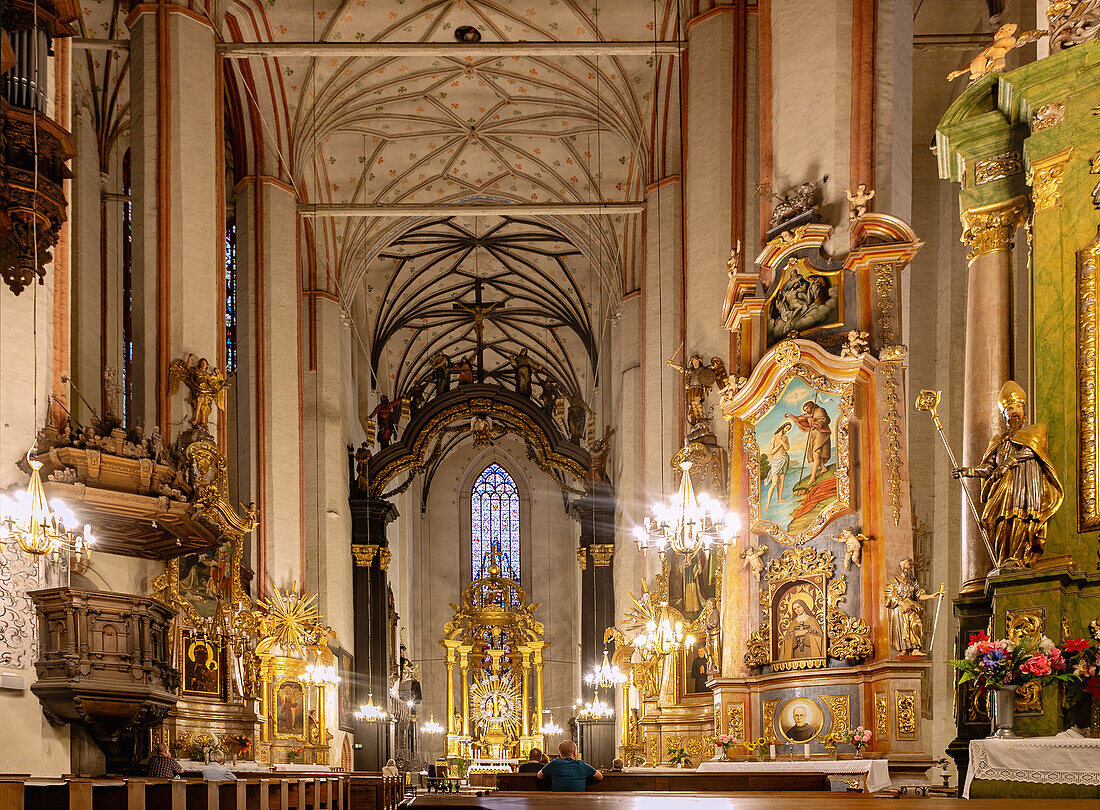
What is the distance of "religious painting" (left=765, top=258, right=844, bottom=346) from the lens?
457 inches

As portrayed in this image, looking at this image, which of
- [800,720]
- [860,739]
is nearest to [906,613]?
[860,739]

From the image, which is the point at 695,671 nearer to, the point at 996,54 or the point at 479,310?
the point at 996,54

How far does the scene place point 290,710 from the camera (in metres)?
20.8

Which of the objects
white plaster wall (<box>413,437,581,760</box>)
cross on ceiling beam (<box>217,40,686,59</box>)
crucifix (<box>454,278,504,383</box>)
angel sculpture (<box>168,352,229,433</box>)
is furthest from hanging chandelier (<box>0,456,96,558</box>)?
white plaster wall (<box>413,437,581,760</box>)

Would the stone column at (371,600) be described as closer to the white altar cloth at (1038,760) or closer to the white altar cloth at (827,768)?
the white altar cloth at (827,768)

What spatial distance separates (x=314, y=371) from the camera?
25719 mm

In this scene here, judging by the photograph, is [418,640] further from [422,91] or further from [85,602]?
[85,602]

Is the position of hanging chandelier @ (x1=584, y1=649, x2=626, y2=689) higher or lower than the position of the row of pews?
lower

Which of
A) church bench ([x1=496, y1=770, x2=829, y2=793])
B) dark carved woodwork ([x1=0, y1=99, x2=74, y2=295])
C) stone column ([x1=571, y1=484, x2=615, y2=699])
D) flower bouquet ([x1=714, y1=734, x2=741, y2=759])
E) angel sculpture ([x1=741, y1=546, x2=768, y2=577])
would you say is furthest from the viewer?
stone column ([x1=571, y1=484, x2=615, y2=699])

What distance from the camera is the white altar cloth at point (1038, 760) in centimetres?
698

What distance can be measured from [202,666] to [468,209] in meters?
11.3

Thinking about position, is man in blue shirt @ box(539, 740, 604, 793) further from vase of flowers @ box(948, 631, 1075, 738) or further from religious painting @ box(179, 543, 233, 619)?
religious painting @ box(179, 543, 233, 619)

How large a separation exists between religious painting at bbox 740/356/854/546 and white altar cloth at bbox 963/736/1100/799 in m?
3.92

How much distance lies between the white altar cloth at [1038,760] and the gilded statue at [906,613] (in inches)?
117
